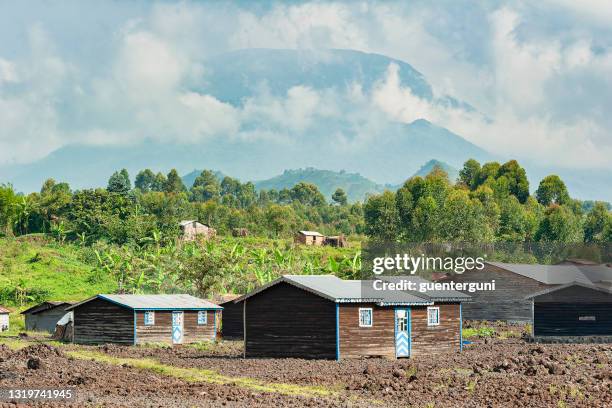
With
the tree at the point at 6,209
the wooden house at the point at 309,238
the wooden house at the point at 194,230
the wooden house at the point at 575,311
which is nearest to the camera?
the wooden house at the point at 575,311

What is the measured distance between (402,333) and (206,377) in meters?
11.5

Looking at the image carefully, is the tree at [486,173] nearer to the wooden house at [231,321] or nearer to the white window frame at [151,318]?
the wooden house at [231,321]

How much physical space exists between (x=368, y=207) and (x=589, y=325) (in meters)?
65.0

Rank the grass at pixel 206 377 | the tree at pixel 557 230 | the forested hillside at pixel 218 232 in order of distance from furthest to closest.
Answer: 1. the tree at pixel 557 230
2. the forested hillside at pixel 218 232
3. the grass at pixel 206 377

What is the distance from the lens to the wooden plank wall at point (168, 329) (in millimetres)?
53656

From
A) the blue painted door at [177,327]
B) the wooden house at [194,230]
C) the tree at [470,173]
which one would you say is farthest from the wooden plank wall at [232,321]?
the tree at [470,173]

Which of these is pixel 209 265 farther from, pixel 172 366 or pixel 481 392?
pixel 481 392

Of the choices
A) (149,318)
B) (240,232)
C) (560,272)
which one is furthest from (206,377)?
(240,232)

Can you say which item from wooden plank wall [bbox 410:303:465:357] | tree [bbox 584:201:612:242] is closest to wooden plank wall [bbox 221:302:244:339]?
wooden plank wall [bbox 410:303:465:357]

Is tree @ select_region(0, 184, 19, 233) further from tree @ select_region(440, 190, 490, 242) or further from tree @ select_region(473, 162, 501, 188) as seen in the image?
tree @ select_region(473, 162, 501, 188)

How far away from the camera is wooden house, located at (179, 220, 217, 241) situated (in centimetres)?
12563

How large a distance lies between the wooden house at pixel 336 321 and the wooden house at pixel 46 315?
23436 mm

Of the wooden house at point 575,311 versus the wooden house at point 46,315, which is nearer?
the wooden house at point 575,311

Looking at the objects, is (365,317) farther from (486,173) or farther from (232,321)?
(486,173)
